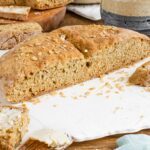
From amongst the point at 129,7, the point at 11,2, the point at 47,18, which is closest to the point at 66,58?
the point at 129,7

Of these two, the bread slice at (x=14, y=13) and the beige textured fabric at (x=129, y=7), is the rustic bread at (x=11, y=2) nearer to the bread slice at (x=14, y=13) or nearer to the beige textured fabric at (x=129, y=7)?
the bread slice at (x=14, y=13)

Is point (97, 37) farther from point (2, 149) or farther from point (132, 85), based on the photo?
point (2, 149)

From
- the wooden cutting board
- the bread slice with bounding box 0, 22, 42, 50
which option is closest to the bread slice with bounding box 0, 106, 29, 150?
the bread slice with bounding box 0, 22, 42, 50

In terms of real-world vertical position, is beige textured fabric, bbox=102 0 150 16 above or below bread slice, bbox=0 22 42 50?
above

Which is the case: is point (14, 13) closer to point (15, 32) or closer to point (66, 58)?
point (15, 32)

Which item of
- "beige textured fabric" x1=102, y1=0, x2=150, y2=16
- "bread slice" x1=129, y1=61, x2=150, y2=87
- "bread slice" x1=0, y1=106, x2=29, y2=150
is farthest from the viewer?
"beige textured fabric" x1=102, y1=0, x2=150, y2=16

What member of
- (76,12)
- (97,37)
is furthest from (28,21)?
(97,37)

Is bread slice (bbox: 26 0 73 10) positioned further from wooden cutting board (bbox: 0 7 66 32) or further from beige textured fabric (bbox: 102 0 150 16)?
beige textured fabric (bbox: 102 0 150 16)
